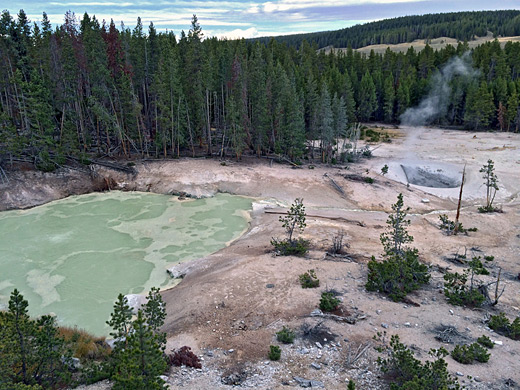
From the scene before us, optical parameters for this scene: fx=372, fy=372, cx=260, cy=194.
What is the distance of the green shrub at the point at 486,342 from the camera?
505 inches

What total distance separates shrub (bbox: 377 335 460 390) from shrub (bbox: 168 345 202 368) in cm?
564

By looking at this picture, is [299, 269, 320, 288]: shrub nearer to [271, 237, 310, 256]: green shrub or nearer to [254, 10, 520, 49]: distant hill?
[271, 237, 310, 256]: green shrub

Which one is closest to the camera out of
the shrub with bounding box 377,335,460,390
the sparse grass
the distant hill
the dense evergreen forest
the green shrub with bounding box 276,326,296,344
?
the shrub with bounding box 377,335,460,390

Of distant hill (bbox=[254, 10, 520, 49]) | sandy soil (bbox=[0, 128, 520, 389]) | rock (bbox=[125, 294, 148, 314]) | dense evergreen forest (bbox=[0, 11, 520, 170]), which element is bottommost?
rock (bbox=[125, 294, 148, 314])

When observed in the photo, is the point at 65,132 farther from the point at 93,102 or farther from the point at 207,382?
the point at 207,382

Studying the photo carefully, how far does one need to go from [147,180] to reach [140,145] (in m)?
6.44

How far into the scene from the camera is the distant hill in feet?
489

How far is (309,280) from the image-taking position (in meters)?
17.4

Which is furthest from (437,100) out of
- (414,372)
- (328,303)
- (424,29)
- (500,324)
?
(424,29)

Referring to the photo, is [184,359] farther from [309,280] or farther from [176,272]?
[176,272]

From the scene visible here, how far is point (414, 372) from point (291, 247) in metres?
11.2

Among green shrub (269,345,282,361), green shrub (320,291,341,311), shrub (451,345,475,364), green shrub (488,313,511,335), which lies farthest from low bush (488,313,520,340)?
green shrub (269,345,282,361)

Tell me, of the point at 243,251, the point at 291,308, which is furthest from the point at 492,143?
the point at 291,308

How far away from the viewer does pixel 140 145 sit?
3997 centimetres
